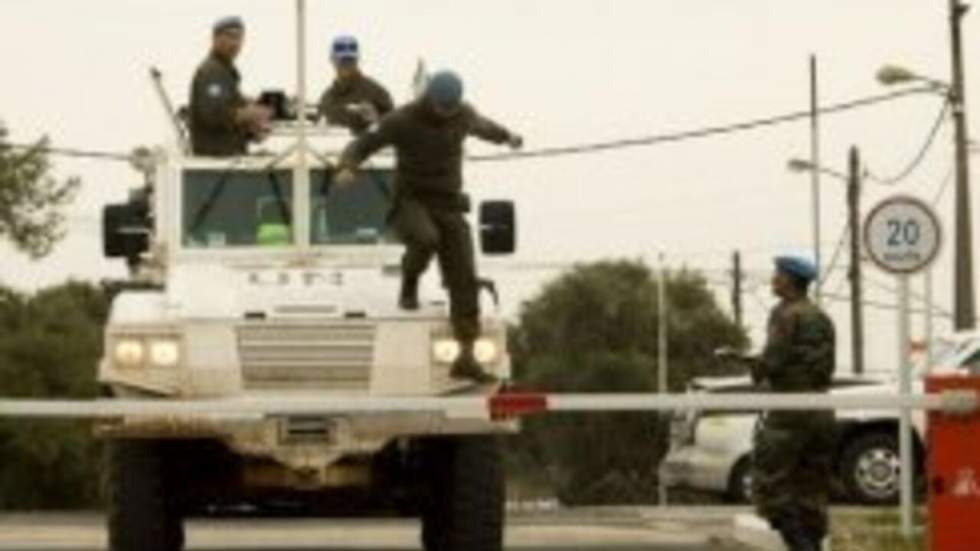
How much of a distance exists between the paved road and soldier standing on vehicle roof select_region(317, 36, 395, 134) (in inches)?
142

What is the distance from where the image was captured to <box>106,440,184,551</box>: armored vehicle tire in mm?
15773

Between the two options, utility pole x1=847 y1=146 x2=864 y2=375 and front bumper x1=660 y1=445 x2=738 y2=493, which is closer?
front bumper x1=660 y1=445 x2=738 y2=493

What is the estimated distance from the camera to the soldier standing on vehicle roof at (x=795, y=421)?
15.1m

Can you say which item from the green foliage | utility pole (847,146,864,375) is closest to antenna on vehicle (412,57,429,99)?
utility pole (847,146,864,375)

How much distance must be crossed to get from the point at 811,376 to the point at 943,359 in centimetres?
1093

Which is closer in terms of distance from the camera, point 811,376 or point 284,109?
point 811,376

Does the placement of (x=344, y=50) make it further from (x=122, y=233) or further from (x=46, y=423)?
(x=46, y=423)

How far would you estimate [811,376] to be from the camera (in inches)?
596

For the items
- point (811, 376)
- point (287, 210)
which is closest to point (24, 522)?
point (287, 210)

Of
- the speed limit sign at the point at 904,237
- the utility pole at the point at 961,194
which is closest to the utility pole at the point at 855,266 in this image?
the utility pole at the point at 961,194

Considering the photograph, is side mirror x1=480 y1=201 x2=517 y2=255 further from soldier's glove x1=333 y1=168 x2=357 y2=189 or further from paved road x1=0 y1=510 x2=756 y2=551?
paved road x1=0 y1=510 x2=756 y2=551

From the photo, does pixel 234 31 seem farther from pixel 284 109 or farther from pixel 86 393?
pixel 86 393

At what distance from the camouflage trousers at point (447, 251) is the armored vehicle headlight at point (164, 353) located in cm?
132

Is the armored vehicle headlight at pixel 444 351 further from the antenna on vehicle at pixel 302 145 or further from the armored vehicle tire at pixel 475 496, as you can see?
the antenna on vehicle at pixel 302 145
